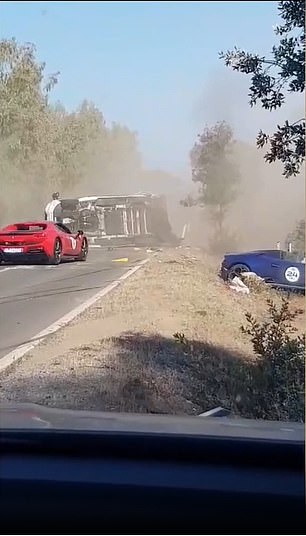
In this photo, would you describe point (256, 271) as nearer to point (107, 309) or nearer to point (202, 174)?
point (202, 174)

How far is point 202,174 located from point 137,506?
19.4 m

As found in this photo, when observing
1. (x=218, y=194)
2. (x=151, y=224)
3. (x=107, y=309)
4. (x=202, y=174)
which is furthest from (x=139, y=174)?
(x=107, y=309)

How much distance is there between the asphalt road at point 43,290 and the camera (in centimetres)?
1334

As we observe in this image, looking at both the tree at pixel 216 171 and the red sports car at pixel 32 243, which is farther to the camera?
the red sports car at pixel 32 243

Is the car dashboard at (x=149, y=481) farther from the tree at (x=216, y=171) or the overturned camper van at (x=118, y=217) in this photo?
the overturned camper van at (x=118, y=217)

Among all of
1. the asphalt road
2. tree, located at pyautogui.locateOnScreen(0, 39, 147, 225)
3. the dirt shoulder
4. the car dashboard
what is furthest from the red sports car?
the car dashboard

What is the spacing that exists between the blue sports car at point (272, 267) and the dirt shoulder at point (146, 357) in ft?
5.15

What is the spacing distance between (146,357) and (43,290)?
8105 millimetres

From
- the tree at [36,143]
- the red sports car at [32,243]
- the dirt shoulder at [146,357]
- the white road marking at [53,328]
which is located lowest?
the dirt shoulder at [146,357]

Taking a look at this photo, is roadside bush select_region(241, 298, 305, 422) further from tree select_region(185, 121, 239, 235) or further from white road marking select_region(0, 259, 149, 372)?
tree select_region(185, 121, 239, 235)

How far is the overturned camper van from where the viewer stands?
3209cm

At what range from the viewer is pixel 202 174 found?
71.3ft

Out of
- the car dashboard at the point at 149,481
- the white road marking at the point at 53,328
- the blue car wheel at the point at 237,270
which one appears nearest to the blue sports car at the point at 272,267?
the blue car wheel at the point at 237,270

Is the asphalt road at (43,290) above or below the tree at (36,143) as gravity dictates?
below
